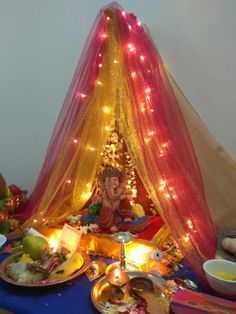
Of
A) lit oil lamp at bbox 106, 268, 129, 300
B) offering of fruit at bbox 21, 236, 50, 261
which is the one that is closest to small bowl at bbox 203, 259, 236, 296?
lit oil lamp at bbox 106, 268, 129, 300

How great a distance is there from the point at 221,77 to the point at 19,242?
1.32m

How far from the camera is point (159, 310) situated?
3.18 feet

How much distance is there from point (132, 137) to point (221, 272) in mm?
590

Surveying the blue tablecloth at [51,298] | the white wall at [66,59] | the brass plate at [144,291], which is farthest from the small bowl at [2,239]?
the white wall at [66,59]

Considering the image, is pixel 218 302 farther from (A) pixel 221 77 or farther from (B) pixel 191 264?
(A) pixel 221 77

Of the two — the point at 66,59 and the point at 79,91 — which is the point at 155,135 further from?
the point at 66,59

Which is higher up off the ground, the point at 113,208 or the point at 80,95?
the point at 80,95

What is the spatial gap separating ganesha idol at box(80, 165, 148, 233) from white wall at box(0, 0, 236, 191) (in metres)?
0.63

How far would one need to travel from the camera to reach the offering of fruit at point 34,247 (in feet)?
4.00

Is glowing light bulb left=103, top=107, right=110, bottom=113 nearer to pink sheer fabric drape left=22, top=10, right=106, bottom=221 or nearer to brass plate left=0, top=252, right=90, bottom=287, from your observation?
pink sheer fabric drape left=22, top=10, right=106, bottom=221

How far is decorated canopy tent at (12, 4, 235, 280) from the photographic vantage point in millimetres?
1180

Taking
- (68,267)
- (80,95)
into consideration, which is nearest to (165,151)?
(80,95)

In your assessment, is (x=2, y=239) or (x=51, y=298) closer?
(x=51, y=298)

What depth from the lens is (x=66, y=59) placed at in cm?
197
